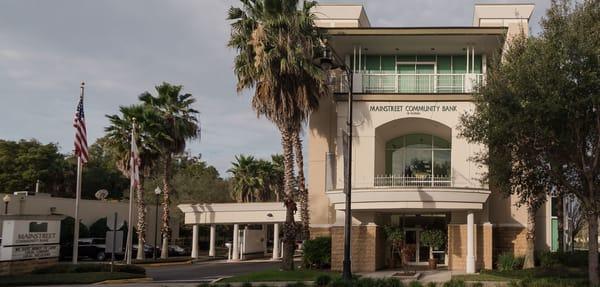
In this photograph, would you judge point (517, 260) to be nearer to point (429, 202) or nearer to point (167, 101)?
point (429, 202)

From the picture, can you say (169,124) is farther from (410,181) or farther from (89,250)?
(410,181)

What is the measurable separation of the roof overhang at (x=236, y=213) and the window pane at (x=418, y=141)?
14.6 metres

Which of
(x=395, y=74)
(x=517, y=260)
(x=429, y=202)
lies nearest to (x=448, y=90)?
(x=395, y=74)

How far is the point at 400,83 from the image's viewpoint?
32656 millimetres

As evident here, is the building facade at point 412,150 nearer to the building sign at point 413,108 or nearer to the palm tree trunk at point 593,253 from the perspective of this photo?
the building sign at point 413,108

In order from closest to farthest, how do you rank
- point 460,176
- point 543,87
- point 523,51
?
point 543,87, point 523,51, point 460,176

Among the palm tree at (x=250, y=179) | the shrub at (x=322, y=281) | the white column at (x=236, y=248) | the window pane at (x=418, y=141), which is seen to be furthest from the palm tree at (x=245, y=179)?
the shrub at (x=322, y=281)

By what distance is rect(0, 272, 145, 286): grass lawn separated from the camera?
24.8 meters

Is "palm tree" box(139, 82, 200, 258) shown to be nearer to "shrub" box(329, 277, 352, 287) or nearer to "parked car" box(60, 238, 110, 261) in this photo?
"parked car" box(60, 238, 110, 261)

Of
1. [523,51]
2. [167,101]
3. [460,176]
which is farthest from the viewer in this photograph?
[167,101]

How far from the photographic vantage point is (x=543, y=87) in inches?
711

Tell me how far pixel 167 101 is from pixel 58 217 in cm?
1684

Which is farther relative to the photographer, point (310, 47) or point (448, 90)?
point (448, 90)

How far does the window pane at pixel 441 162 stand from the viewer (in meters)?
33.3
